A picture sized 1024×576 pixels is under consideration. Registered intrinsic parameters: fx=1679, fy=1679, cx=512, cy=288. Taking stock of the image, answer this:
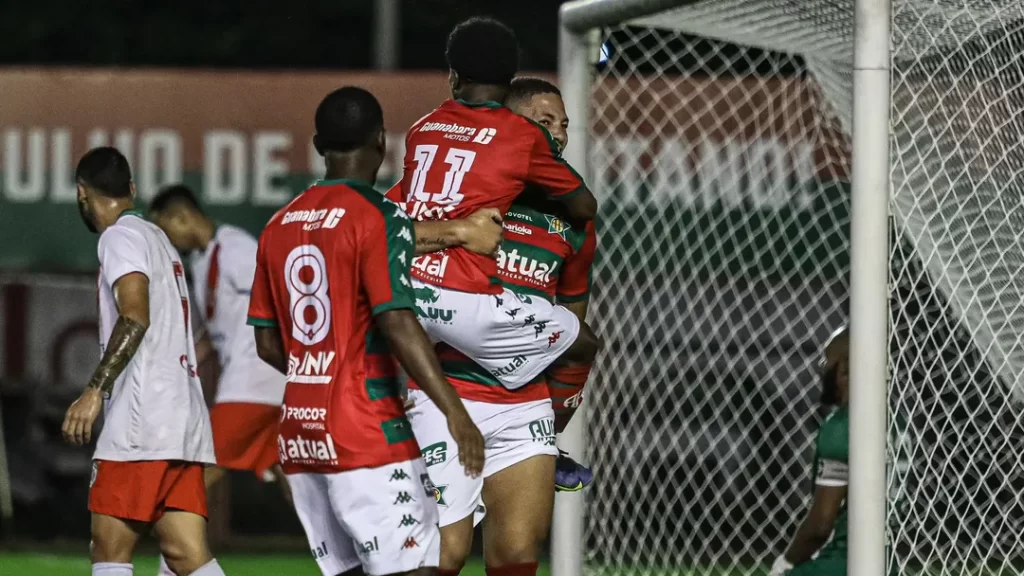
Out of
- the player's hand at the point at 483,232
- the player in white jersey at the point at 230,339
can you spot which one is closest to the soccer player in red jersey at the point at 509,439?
the player's hand at the point at 483,232

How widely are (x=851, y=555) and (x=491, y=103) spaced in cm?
178

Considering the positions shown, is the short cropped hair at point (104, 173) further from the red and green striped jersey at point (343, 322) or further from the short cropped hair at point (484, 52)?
the red and green striped jersey at point (343, 322)

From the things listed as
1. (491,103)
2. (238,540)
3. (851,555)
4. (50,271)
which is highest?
(491,103)

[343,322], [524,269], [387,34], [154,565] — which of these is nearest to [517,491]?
[524,269]

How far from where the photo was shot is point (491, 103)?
5031 millimetres

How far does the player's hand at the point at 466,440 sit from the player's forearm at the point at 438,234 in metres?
0.81

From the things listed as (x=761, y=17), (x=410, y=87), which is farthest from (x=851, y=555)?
(x=410, y=87)

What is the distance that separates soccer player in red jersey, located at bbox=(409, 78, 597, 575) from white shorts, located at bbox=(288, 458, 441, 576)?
65 centimetres

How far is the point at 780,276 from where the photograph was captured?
33.7 feet

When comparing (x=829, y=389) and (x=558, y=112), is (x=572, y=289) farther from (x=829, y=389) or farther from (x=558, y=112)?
(x=829, y=389)

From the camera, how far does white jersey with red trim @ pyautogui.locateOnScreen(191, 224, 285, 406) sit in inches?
314

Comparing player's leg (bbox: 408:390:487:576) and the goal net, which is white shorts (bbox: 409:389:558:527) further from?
the goal net

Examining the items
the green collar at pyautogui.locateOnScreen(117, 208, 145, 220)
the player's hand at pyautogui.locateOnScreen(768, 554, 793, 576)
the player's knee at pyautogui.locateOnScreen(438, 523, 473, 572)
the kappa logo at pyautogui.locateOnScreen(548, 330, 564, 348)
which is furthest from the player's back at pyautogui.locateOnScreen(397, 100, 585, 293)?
the player's hand at pyautogui.locateOnScreen(768, 554, 793, 576)

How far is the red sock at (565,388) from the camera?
18.1 ft
